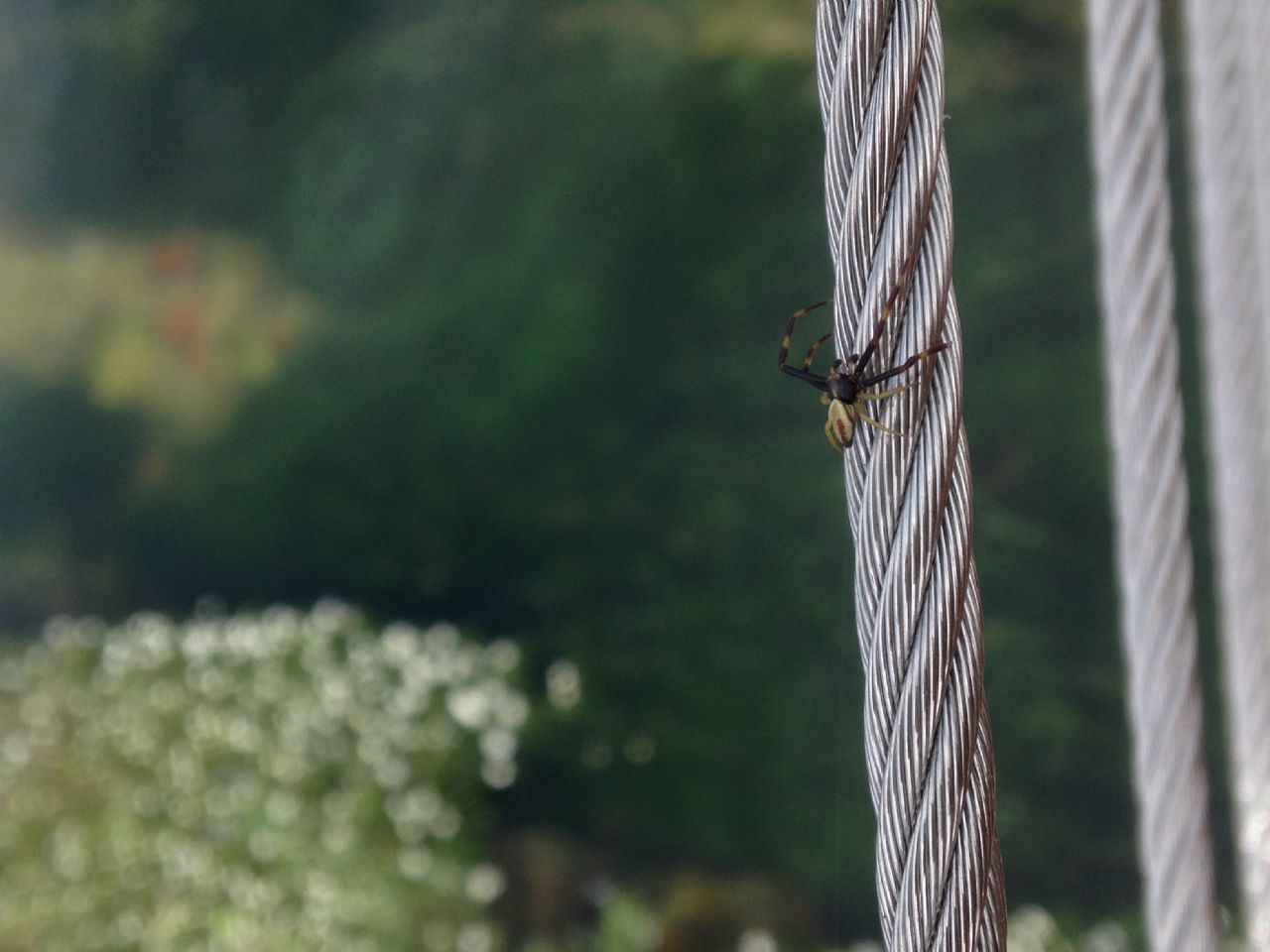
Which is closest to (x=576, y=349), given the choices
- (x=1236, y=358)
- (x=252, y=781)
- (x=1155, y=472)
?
(x=252, y=781)

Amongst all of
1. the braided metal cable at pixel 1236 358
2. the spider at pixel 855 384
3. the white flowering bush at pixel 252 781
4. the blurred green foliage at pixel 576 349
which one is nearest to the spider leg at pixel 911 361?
the spider at pixel 855 384

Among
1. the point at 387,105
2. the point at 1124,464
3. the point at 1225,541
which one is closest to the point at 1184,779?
the point at 1124,464

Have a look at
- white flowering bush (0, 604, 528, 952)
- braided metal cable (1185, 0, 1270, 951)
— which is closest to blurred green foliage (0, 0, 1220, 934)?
white flowering bush (0, 604, 528, 952)

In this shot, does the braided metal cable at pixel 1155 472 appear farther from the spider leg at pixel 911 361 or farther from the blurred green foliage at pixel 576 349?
the blurred green foliage at pixel 576 349

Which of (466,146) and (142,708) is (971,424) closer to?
(466,146)

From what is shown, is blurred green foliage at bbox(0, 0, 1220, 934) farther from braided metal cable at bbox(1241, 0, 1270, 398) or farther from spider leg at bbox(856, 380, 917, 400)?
spider leg at bbox(856, 380, 917, 400)

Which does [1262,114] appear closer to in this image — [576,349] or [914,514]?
[914,514]
